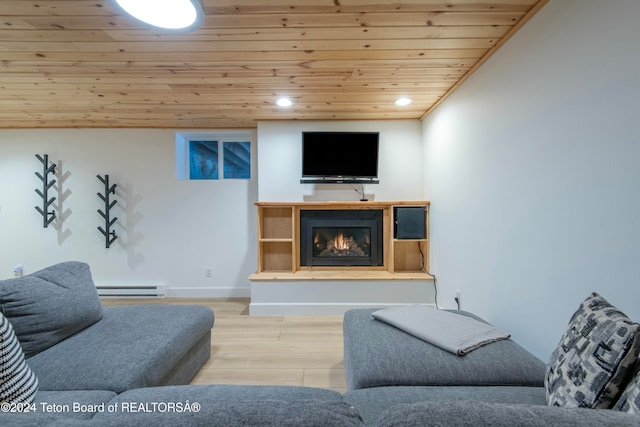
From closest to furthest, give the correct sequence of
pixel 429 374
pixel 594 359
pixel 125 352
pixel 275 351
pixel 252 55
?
pixel 594 359 < pixel 429 374 < pixel 125 352 < pixel 252 55 < pixel 275 351

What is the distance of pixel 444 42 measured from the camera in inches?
71.3

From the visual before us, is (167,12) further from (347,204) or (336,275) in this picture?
(336,275)

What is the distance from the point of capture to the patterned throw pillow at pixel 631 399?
2.23ft

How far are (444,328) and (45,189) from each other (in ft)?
15.8

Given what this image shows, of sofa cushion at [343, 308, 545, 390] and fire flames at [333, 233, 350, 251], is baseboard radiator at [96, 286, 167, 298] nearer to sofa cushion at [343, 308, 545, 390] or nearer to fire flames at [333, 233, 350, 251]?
fire flames at [333, 233, 350, 251]

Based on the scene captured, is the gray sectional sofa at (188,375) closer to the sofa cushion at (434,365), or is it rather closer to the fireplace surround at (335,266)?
the sofa cushion at (434,365)

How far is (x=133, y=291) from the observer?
365 cm

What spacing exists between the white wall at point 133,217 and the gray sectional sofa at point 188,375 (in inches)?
74.2

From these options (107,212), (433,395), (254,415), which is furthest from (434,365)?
(107,212)

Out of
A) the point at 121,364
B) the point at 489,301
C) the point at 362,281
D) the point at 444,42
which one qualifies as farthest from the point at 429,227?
the point at 121,364

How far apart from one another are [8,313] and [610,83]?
2.84 m

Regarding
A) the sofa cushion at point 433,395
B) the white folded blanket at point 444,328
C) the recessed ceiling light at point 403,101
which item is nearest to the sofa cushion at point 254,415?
the sofa cushion at point 433,395

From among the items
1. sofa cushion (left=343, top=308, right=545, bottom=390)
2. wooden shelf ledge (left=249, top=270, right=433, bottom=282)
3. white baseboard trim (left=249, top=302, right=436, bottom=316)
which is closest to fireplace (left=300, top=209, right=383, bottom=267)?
wooden shelf ledge (left=249, top=270, right=433, bottom=282)

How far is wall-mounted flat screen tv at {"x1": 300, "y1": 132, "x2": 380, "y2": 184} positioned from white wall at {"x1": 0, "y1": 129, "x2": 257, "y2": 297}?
3.03 ft
